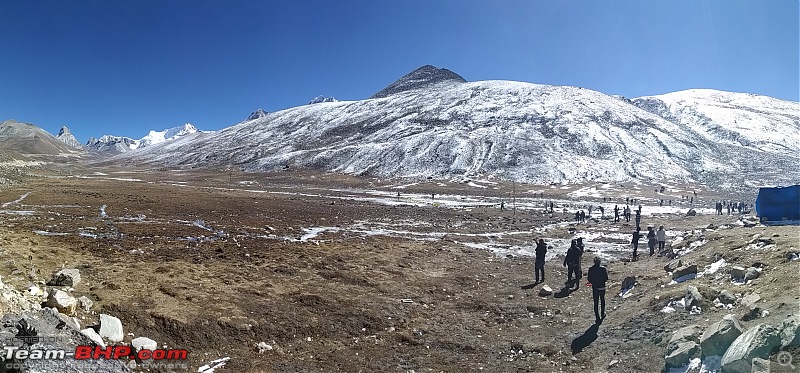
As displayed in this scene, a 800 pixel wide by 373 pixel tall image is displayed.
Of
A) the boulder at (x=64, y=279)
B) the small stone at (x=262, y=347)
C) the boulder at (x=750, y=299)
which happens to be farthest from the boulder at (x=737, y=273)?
the boulder at (x=64, y=279)

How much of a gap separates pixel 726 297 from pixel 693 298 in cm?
71

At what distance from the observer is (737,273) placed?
12047 millimetres

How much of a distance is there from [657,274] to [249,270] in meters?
17.1

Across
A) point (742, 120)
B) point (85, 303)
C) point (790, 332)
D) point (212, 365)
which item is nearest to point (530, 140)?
point (742, 120)

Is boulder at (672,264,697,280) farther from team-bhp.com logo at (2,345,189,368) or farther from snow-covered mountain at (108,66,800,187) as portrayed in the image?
snow-covered mountain at (108,66,800,187)

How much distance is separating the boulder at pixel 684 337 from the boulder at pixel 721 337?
0.70 meters

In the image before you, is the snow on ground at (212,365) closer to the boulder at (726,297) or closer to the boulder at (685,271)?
the boulder at (726,297)

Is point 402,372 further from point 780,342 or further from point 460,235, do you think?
point 460,235

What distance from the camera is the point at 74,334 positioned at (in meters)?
7.92

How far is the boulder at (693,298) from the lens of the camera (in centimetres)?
1070

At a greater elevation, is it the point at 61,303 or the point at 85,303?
the point at 61,303

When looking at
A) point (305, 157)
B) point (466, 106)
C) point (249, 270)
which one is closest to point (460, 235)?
→ point (249, 270)

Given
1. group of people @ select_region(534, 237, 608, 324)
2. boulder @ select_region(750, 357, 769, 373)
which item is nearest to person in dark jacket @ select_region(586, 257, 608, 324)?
group of people @ select_region(534, 237, 608, 324)

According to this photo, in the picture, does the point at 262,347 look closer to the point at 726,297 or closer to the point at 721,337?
the point at 721,337
